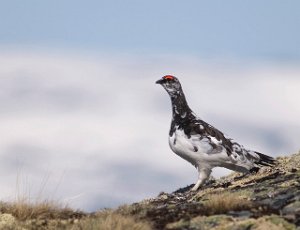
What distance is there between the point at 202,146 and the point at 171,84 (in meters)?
1.94

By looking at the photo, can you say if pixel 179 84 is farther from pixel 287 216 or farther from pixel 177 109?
pixel 287 216

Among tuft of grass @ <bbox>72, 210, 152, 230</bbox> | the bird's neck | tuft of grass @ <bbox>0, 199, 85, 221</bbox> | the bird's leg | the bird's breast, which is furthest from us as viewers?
the bird's neck

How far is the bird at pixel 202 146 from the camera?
15.4 m

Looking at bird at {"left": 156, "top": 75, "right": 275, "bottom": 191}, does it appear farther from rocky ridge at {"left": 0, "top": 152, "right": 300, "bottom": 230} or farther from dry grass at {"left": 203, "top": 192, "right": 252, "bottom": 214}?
dry grass at {"left": 203, "top": 192, "right": 252, "bottom": 214}

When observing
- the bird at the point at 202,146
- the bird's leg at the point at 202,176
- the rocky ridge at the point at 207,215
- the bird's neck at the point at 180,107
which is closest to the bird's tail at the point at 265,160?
the bird at the point at 202,146

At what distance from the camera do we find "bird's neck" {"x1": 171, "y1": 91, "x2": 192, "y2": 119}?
1639cm

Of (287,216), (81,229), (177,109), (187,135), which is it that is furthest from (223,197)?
(177,109)

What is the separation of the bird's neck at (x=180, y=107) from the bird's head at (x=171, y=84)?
8 centimetres

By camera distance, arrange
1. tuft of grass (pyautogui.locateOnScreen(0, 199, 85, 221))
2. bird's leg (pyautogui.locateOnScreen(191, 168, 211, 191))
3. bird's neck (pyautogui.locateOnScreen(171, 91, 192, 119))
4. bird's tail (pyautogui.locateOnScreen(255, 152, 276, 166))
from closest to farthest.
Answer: tuft of grass (pyautogui.locateOnScreen(0, 199, 85, 221)), bird's leg (pyautogui.locateOnScreen(191, 168, 211, 191)), bird's tail (pyautogui.locateOnScreen(255, 152, 276, 166)), bird's neck (pyautogui.locateOnScreen(171, 91, 192, 119))

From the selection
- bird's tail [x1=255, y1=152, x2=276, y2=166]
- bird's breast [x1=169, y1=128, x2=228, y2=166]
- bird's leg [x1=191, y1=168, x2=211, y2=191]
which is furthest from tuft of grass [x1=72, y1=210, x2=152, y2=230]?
bird's tail [x1=255, y1=152, x2=276, y2=166]

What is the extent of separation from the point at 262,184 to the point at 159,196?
3.40 meters

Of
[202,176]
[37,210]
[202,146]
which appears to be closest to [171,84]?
[202,146]

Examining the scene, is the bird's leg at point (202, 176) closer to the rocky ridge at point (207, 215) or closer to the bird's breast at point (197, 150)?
the bird's breast at point (197, 150)

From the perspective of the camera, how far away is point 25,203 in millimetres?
11992
